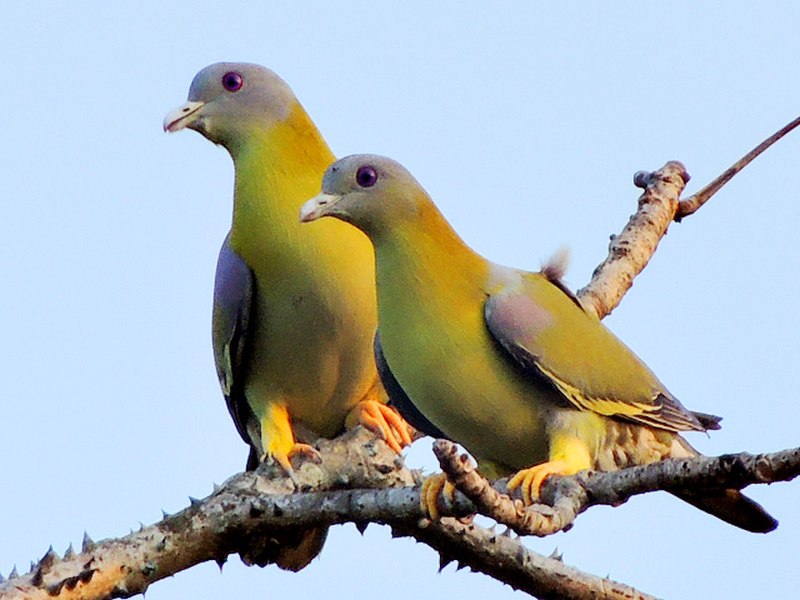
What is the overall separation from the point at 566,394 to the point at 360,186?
3.21ft

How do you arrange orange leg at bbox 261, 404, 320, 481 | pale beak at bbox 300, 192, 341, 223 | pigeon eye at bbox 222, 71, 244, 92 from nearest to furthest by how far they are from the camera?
pale beak at bbox 300, 192, 341, 223, orange leg at bbox 261, 404, 320, 481, pigeon eye at bbox 222, 71, 244, 92

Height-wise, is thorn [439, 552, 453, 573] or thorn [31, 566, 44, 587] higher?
thorn [439, 552, 453, 573]

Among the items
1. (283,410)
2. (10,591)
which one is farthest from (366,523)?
(283,410)

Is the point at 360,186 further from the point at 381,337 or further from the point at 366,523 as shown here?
the point at 366,523

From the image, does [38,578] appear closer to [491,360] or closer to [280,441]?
[491,360]

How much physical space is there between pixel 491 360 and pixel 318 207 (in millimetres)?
777

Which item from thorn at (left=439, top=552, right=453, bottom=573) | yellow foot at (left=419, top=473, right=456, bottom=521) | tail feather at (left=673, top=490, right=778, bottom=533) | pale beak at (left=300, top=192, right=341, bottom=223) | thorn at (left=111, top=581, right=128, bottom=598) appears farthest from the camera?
pale beak at (left=300, top=192, right=341, bottom=223)

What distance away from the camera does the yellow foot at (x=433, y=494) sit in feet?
12.7

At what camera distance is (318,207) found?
5090 mm

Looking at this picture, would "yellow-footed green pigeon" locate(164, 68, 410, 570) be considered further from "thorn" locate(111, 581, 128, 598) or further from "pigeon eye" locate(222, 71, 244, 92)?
"thorn" locate(111, 581, 128, 598)

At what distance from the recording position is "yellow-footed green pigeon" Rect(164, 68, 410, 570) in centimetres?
587

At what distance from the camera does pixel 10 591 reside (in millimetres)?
4164

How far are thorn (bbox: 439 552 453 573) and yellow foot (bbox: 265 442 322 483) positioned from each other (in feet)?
3.64

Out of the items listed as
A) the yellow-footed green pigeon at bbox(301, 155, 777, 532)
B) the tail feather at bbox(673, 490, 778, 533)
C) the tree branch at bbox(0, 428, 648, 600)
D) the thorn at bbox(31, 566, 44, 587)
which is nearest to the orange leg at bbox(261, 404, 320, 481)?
the tree branch at bbox(0, 428, 648, 600)
